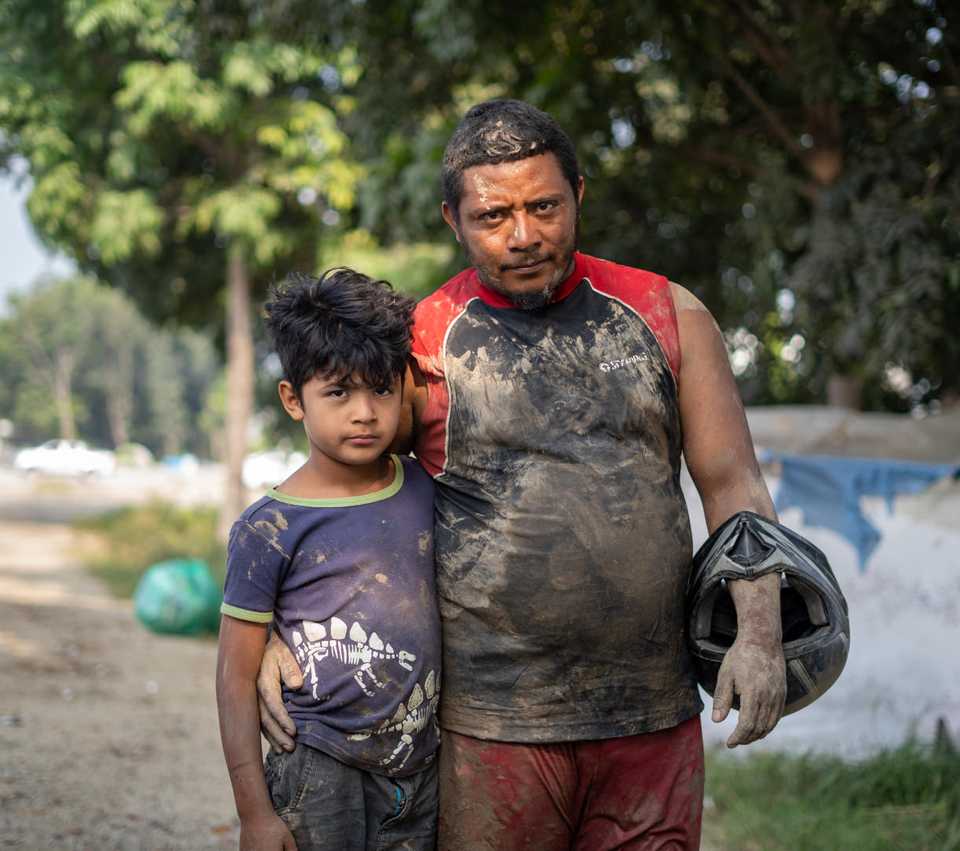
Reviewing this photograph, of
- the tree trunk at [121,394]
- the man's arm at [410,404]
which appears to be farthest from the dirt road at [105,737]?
the tree trunk at [121,394]

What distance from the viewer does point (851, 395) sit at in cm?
896

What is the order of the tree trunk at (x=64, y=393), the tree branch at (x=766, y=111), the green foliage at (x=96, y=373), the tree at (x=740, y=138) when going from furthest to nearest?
1. the green foliage at (x=96, y=373)
2. the tree trunk at (x=64, y=393)
3. the tree branch at (x=766, y=111)
4. the tree at (x=740, y=138)

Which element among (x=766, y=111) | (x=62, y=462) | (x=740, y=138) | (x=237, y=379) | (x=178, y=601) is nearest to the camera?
(x=766, y=111)

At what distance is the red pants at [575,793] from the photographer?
232cm

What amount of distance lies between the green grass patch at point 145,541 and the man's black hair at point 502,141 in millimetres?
10994

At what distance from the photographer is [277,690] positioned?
2309mm

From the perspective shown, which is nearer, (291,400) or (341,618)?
(341,618)

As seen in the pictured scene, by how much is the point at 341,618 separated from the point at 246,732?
0.94 feet

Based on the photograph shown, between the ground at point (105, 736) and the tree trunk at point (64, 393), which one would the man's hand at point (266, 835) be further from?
the tree trunk at point (64, 393)

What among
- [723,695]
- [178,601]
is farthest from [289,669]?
[178,601]

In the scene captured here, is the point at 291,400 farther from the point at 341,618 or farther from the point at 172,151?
the point at 172,151

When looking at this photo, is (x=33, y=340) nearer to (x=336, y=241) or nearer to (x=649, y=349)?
(x=336, y=241)

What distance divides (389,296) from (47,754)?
4751mm

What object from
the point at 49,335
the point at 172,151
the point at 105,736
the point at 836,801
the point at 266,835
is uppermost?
the point at 172,151
